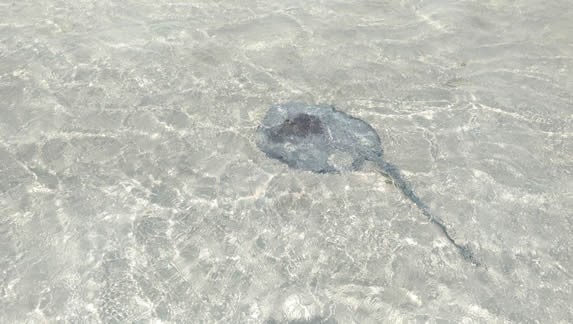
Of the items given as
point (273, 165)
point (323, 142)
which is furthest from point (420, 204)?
point (273, 165)

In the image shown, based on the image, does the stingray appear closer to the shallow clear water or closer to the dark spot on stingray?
the dark spot on stingray

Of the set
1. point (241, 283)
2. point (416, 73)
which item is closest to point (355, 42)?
point (416, 73)

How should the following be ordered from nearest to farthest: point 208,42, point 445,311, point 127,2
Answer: point 445,311 → point 208,42 → point 127,2

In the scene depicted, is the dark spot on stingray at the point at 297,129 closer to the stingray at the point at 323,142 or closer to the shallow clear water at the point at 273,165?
the stingray at the point at 323,142

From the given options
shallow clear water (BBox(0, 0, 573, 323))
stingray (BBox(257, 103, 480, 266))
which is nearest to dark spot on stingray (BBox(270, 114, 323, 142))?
stingray (BBox(257, 103, 480, 266))

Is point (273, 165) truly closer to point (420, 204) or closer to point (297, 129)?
point (297, 129)

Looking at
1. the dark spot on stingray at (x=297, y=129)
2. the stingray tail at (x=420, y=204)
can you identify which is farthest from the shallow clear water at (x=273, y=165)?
the dark spot on stingray at (x=297, y=129)

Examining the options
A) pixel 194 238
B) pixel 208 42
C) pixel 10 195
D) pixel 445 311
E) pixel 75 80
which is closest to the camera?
pixel 445 311

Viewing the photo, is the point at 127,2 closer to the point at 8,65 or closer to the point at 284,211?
the point at 8,65
